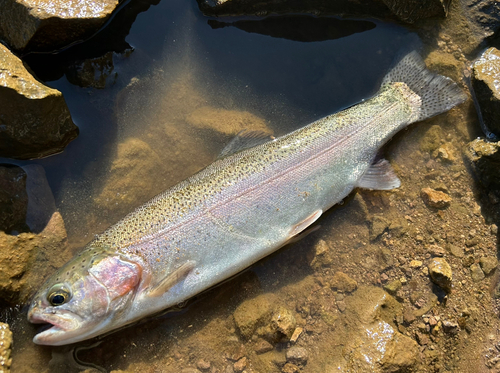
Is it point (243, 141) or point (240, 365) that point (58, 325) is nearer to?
point (240, 365)

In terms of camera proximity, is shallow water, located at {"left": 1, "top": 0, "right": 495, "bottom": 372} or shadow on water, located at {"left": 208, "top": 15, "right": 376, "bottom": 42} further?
shadow on water, located at {"left": 208, "top": 15, "right": 376, "bottom": 42}

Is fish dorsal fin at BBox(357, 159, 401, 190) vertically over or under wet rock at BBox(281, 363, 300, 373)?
over

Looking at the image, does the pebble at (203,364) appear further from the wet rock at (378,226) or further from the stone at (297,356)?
the wet rock at (378,226)

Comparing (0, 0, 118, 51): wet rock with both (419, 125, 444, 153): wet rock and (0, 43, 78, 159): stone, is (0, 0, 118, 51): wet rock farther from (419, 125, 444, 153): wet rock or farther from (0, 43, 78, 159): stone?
(419, 125, 444, 153): wet rock

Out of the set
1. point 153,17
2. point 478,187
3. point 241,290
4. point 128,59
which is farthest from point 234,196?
point 478,187

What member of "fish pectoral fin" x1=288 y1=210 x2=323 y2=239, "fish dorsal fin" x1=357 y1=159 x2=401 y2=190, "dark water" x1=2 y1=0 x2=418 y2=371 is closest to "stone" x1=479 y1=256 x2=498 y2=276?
"fish dorsal fin" x1=357 y1=159 x2=401 y2=190

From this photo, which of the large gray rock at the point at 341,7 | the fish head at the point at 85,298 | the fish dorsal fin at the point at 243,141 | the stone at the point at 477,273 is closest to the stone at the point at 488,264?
the stone at the point at 477,273

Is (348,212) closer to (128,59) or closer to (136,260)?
(136,260)

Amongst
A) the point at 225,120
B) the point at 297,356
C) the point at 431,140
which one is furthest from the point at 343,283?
the point at 225,120
